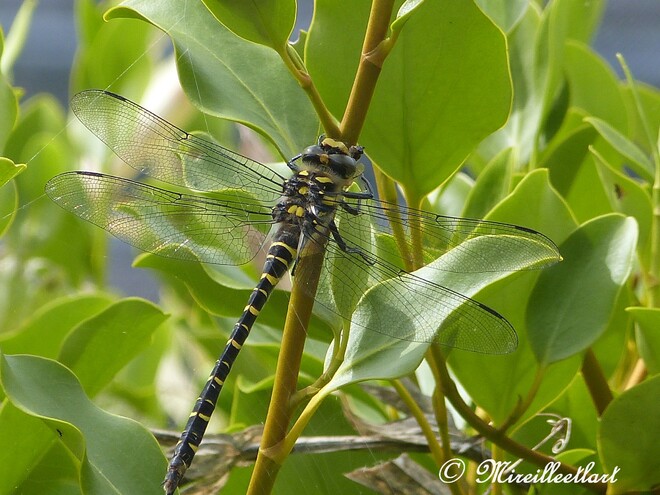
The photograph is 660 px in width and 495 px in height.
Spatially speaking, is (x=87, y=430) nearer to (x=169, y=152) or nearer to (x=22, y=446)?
(x=22, y=446)

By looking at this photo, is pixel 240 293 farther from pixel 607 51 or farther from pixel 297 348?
pixel 607 51

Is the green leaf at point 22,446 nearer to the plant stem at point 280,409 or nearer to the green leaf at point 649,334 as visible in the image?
the plant stem at point 280,409

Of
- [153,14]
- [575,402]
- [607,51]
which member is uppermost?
[607,51]

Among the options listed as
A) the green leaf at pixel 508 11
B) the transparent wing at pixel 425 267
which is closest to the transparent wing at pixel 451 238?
the transparent wing at pixel 425 267

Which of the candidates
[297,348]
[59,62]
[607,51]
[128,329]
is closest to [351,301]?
[297,348]

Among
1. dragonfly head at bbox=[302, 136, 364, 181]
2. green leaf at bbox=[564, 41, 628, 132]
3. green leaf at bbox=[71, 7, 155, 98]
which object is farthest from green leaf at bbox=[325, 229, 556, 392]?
green leaf at bbox=[71, 7, 155, 98]
